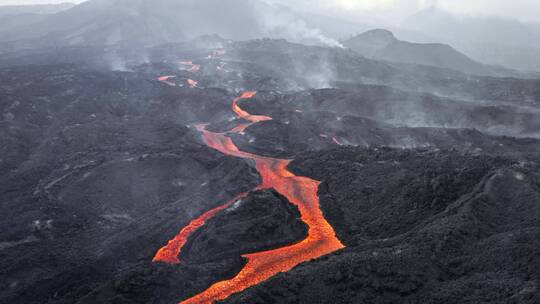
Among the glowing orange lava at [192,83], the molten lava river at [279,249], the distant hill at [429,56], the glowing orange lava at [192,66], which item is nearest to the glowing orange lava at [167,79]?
the glowing orange lava at [192,83]

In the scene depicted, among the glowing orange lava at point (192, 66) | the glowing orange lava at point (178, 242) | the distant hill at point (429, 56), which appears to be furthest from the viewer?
the distant hill at point (429, 56)

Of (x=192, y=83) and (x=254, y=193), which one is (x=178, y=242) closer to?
(x=254, y=193)

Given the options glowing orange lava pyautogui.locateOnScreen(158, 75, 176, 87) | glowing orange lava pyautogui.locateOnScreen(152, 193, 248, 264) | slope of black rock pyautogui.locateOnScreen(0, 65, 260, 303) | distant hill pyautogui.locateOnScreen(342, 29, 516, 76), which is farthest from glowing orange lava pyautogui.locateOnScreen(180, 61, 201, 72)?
glowing orange lava pyautogui.locateOnScreen(152, 193, 248, 264)

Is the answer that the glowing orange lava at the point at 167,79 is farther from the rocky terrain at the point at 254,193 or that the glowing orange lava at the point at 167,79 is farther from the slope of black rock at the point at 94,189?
the slope of black rock at the point at 94,189

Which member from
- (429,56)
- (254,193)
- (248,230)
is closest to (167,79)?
(254,193)

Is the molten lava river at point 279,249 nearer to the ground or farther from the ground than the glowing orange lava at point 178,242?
farther from the ground

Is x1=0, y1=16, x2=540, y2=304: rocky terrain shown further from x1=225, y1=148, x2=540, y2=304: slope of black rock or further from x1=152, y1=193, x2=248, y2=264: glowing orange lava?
x1=152, y1=193, x2=248, y2=264: glowing orange lava
